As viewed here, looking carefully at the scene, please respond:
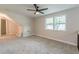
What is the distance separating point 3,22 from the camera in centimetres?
1234

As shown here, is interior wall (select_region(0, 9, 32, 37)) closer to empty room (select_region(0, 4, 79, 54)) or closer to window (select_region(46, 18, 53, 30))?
empty room (select_region(0, 4, 79, 54))

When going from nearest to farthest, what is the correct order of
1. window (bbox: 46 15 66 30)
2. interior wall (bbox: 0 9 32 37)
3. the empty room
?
the empty room
window (bbox: 46 15 66 30)
interior wall (bbox: 0 9 32 37)

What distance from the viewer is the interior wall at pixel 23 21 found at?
28.2ft

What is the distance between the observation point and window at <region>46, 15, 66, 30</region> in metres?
6.65

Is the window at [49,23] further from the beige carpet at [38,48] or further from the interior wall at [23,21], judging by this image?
the beige carpet at [38,48]

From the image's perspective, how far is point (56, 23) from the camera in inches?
295

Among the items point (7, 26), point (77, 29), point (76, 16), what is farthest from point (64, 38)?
point (7, 26)

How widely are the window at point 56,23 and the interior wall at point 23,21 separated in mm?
2430

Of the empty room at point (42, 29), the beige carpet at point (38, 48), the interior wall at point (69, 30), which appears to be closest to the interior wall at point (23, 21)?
the empty room at point (42, 29)

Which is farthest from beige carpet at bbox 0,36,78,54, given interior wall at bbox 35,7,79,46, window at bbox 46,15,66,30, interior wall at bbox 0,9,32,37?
interior wall at bbox 0,9,32,37

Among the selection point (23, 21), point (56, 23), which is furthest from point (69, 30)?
point (23, 21)
